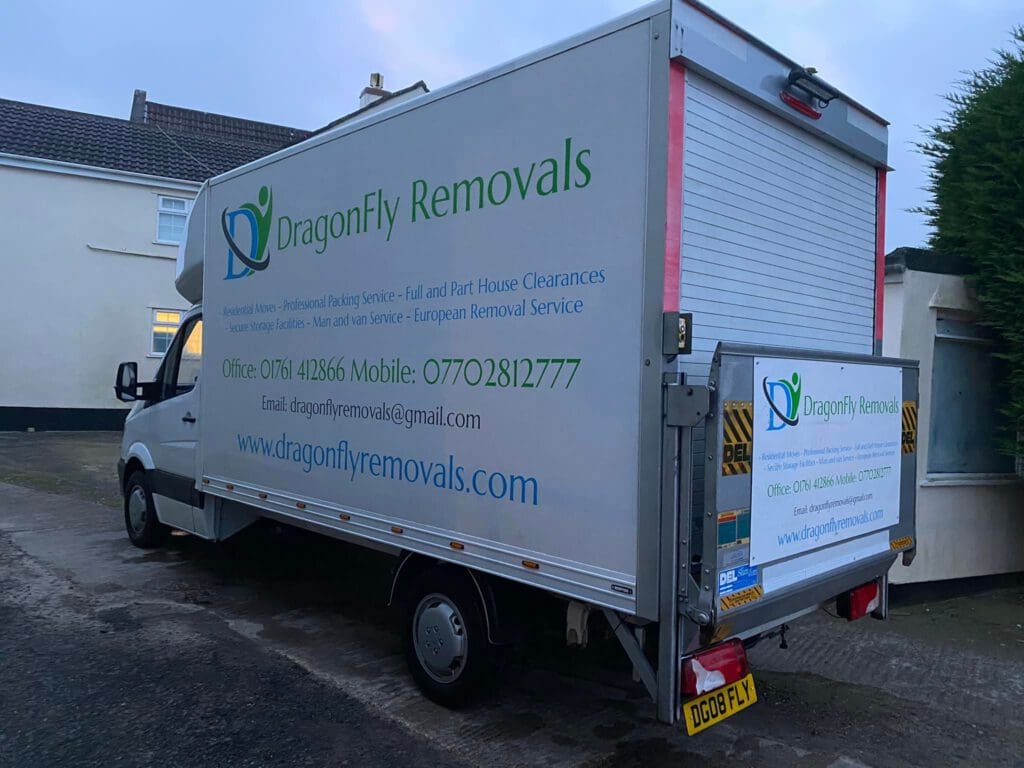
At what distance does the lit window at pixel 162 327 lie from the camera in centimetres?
1944

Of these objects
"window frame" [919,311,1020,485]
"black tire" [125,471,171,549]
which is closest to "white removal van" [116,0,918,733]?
"window frame" [919,311,1020,485]

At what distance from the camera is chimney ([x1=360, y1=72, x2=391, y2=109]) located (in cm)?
1914

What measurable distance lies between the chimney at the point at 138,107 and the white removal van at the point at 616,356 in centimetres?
2358

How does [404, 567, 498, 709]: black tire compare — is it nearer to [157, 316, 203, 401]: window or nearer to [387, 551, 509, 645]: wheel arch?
[387, 551, 509, 645]: wheel arch

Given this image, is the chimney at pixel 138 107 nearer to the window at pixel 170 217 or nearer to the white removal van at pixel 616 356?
the window at pixel 170 217

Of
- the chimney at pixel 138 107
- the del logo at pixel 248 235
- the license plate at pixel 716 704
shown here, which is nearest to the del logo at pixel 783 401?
the license plate at pixel 716 704

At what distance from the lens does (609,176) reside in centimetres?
339

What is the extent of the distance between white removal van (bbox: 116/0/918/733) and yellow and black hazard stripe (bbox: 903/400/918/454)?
0.11 ft

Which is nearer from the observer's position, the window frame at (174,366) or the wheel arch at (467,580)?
the wheel arch at (467,580)

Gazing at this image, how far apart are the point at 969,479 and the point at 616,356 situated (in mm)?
4919

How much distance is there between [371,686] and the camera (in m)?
4.58

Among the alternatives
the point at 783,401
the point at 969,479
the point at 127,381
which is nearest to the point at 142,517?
the point at 127,381

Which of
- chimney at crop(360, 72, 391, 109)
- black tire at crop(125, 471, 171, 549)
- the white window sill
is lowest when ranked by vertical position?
black tire at crop(125, 471, 171, 549)

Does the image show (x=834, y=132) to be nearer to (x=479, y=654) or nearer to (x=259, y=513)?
(x=479, y=654)
